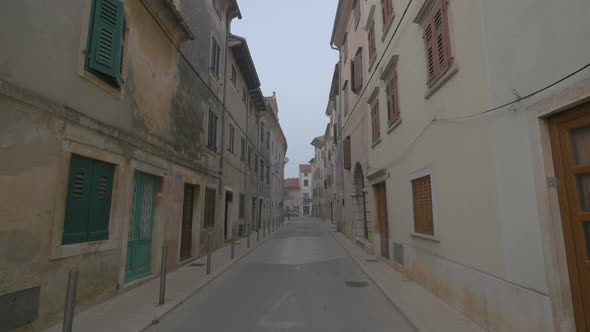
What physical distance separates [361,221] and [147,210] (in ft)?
34.5

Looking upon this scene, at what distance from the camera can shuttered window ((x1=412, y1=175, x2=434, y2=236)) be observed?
24.0 ft

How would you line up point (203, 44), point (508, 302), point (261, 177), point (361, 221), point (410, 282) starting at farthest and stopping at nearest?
point (261, 177) → point (361, 221) → point (203, 44) → point (410, 282) → point (508, 302)

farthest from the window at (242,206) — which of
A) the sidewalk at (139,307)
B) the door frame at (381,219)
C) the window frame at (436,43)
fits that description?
the window frame at (436,43)

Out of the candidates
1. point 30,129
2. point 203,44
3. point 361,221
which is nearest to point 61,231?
point 30,129

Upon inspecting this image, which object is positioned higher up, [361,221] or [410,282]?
[361,221]

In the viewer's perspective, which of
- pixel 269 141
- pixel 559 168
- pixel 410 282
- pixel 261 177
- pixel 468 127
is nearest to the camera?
pixel 559 168

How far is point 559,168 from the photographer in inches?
145

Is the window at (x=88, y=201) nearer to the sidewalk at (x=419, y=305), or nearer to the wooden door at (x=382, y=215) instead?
the sidewalk at (x=419, y=305)

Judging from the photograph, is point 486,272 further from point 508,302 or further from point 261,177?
point 261,177

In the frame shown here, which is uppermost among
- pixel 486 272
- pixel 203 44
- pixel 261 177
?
pixel 203 44

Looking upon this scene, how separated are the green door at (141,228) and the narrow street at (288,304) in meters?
1.72

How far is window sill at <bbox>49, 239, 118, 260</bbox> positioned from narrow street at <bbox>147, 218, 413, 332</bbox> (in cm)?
178

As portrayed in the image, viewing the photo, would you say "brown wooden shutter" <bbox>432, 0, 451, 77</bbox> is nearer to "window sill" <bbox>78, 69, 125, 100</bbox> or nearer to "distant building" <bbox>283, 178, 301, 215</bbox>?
"window sill" <bbox>78, 69, 125, 100</bbox>

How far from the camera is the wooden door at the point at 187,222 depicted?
10531 mm
